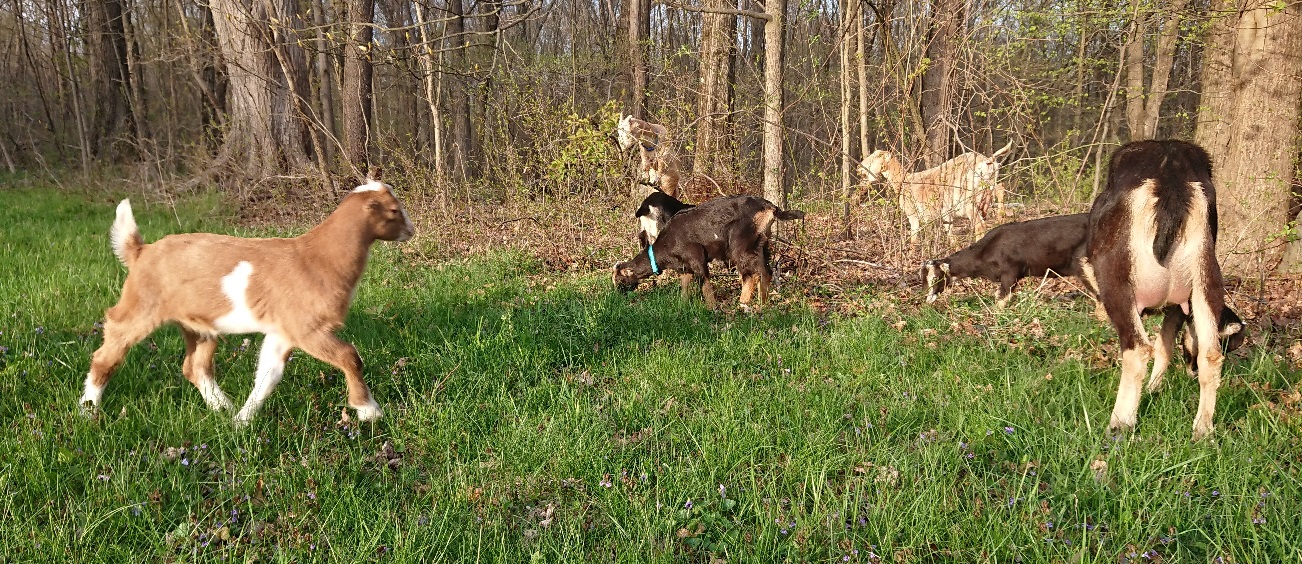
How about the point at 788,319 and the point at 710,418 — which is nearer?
the point at 710,418

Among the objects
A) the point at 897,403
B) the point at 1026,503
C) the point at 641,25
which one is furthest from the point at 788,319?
the point at 641,25

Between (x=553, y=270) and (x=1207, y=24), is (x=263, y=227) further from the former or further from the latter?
(x=1207, y=24)

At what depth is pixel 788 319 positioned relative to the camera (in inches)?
231

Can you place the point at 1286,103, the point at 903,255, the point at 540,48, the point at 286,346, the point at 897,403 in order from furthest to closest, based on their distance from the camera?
1. the point at 540,48
2. the point at 903,255
3. the point at 1286,103
4. the point at 897,403
5. the point at 286,346

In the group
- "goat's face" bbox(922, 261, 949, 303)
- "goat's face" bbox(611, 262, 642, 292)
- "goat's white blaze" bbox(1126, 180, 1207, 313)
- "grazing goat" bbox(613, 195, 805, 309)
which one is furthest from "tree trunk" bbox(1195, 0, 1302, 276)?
"goat's face" bbox(611, 262, 642, 292)

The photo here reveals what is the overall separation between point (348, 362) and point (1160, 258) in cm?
398

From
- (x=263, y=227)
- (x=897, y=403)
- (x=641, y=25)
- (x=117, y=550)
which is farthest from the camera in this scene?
(x=641, y=25)

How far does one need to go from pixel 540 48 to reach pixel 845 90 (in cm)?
2090

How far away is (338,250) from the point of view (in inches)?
146

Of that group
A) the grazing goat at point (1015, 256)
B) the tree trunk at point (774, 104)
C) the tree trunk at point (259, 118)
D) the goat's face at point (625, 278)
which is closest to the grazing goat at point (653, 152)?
the tree trunk at point (774, 104)

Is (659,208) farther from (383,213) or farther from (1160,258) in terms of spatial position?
(1160,258)

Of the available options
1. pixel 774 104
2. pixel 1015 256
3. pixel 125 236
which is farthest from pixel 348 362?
pixel 1015 256

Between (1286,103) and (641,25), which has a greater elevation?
(641,25)

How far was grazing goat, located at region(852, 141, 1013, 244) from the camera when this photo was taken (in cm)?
732
